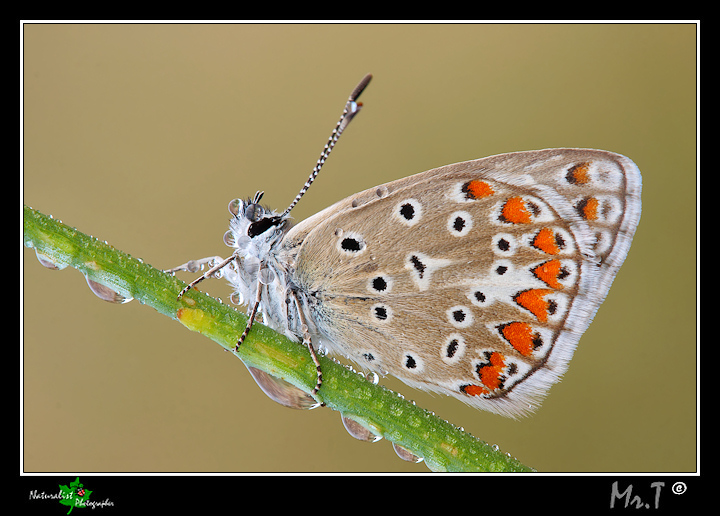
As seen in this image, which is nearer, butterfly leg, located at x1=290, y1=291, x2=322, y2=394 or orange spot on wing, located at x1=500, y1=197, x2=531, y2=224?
butterfly leg, located at x1=290, y1=291, x2=322, y2=394

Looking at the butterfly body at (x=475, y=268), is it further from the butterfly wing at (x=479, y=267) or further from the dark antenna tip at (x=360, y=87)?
the dark antenna tip at (x=360, y=87)

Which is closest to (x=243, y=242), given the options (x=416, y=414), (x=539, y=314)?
(x=416, y=414)

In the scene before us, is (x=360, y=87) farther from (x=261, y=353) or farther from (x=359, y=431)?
(x=359, y=431)

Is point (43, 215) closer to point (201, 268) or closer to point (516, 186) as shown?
point (201, 268)

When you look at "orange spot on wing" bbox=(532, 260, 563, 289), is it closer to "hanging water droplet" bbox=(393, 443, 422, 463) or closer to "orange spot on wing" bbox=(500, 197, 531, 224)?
"orange spot on wing" bbox=(500, 197, 531, 224)

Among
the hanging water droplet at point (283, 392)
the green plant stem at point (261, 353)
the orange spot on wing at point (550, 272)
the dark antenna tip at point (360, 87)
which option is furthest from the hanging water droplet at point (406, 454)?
the dark antenna tip at point (360, 87)

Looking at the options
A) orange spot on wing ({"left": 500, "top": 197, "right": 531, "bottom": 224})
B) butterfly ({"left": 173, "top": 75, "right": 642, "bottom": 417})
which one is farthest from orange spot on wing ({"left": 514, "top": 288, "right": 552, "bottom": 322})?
orange spot on wing ({"left": 500, "top": 197, "right": 531, "bottom": 224})

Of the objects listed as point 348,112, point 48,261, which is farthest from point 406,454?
point 348,112
